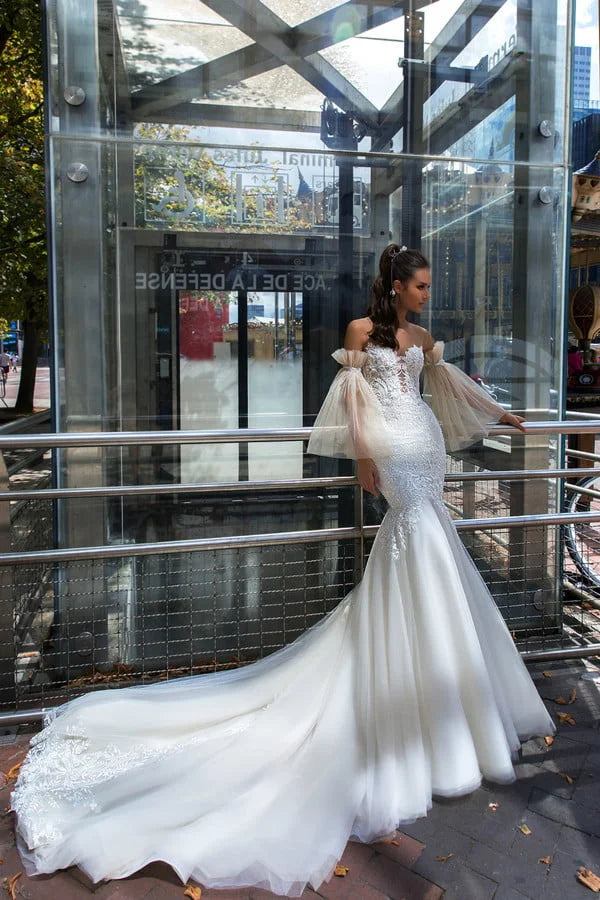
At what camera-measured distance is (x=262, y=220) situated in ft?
15.0

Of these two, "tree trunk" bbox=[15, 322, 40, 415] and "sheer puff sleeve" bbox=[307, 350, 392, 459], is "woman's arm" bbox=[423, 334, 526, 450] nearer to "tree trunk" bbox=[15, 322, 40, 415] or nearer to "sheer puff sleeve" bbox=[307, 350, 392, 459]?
"sheer puff sleeve" bbox=[307, 350, 392, 459]

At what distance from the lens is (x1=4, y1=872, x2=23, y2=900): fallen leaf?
211 cm

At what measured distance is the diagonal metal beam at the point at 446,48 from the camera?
15.2 feet

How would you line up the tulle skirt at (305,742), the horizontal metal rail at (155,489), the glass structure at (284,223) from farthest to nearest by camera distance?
the glass structure at (284,223), the horizontal metal rail at (155,489), the tulle skirt at (305,742)

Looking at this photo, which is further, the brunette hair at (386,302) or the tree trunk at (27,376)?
the tree trunk at (27,376)

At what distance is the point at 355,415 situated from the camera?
282 cm

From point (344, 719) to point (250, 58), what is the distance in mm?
3955

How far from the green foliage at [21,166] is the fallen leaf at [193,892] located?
959 cm

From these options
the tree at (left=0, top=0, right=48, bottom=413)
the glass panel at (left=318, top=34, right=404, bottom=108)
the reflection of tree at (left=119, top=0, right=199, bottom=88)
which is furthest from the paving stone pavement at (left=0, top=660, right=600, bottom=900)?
the tree at (left=0, top=0, right=48, bottom=413)

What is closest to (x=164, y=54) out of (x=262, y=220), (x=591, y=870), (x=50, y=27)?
(x=50, y=27)

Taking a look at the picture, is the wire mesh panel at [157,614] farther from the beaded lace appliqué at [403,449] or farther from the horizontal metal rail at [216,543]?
the beaded lace appliqué at [403,449]

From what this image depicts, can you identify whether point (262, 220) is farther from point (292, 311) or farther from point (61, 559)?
point (61, 559)

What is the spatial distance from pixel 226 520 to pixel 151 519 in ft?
1.98

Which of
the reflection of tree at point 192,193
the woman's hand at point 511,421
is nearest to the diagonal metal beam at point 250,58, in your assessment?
the reflection of tree at point 192,193
